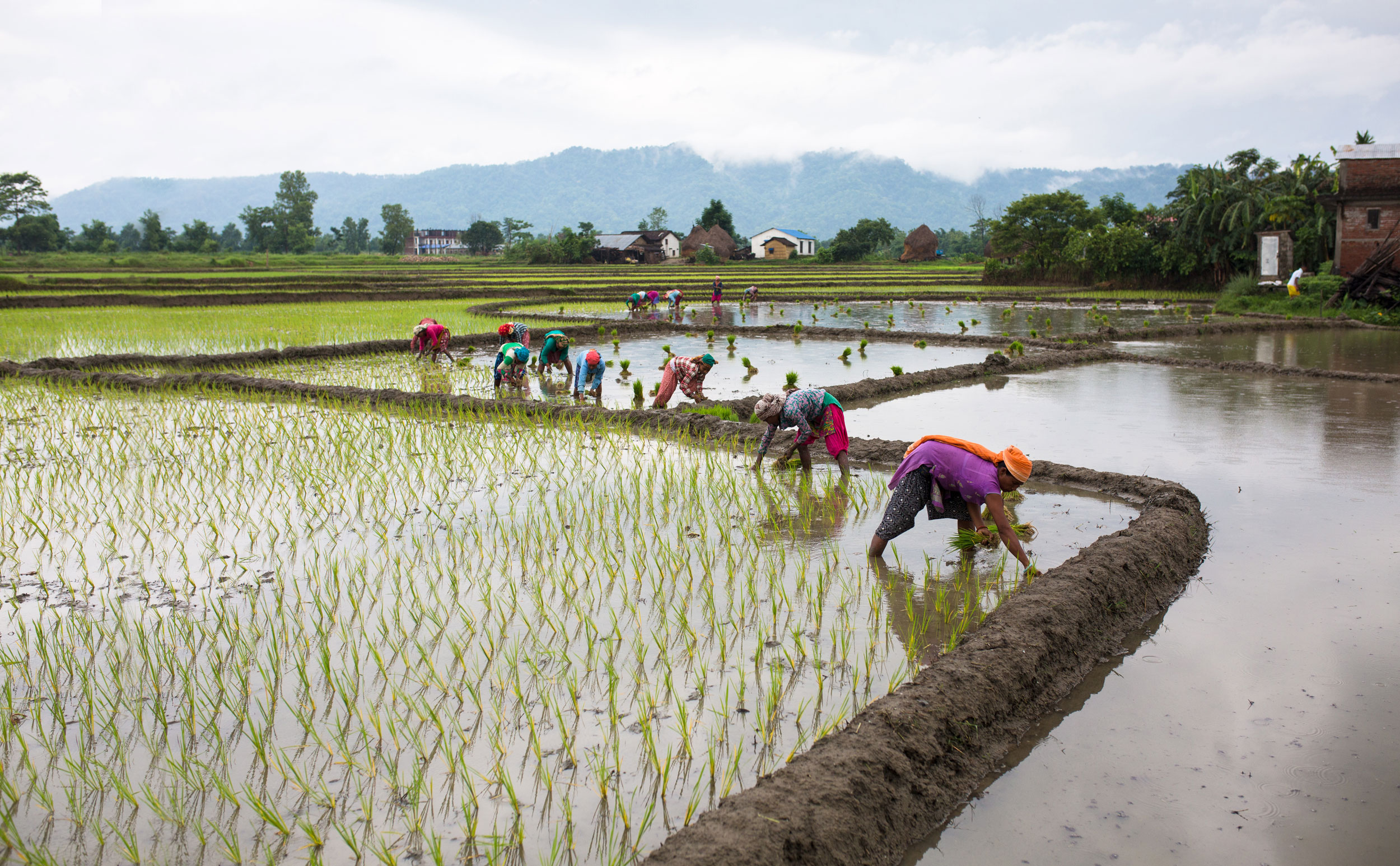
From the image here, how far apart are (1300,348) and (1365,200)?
10.3 m

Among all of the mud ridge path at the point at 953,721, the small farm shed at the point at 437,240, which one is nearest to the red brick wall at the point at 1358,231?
the mud ridge path at the point at 953,721

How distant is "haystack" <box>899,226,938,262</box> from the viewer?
197 ft

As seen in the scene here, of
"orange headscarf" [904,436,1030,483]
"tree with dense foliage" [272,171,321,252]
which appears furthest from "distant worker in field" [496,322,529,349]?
"tree with dense foliage" [272,171,321,252]

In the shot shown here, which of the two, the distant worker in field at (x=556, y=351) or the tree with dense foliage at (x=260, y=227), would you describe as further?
the tree with dense foliage at (x=260, y=227)

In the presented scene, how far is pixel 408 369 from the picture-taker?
12070mm

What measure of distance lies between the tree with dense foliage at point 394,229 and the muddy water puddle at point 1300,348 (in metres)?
68.4

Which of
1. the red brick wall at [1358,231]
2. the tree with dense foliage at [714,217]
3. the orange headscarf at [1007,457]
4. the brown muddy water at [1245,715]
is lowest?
the brown muddy water at [1245,715]

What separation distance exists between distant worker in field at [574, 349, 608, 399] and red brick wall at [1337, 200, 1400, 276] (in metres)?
20.7

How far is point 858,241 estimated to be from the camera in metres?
56.1

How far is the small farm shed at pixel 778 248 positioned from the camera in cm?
6581

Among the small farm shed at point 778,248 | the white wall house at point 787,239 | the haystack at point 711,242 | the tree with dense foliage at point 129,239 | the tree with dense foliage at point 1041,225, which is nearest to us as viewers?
the tree with dense foliage at point 1041,225

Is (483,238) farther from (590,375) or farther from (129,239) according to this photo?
(590,375)

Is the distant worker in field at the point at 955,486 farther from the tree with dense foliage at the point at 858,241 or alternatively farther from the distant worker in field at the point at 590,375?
the tree with dense foliage at the point at 858,241

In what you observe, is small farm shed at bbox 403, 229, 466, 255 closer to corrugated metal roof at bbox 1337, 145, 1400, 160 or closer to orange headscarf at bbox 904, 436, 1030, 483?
corrugated metal roof at bbox 1337, 145, 1400, 160
